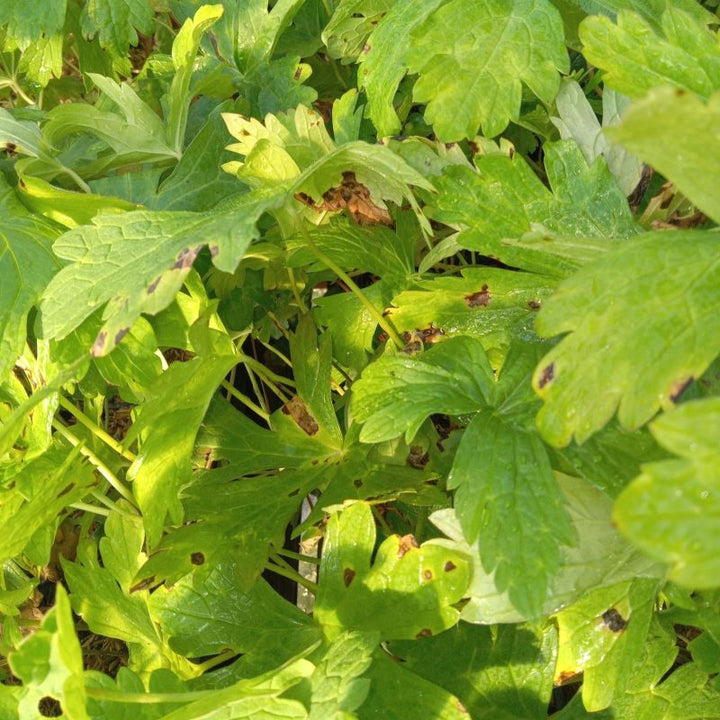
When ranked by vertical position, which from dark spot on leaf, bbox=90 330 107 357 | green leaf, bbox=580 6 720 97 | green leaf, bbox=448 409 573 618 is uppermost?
green leaf, bbox=580 6 720 97

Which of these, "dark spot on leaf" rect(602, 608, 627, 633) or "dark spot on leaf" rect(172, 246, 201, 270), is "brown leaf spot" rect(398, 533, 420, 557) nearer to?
"dark spot on leaf" rect(602, 608, 627, 633)

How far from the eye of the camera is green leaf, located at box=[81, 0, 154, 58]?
1.44m

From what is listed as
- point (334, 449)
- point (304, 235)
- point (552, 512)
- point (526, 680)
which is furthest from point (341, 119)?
point (526, 680)

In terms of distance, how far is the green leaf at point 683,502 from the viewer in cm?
50

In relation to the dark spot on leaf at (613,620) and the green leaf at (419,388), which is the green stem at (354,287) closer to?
the green leaf at (419,388)

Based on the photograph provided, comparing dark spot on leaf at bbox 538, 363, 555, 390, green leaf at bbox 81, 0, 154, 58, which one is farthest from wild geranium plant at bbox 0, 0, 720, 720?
green leaf at bbox 81, 0, 154, 58

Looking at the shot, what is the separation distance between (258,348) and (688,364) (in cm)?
90

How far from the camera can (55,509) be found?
1.08 m

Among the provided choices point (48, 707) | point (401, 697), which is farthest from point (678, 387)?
point (48, 707)

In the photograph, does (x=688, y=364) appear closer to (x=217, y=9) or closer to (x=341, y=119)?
(x=341, y=119)

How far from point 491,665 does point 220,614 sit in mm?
316

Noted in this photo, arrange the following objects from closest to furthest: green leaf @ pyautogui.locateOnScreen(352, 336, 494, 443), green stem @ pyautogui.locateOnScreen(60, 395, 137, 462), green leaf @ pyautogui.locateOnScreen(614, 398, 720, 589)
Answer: green leaf @ pyautogui.locateOnScreen(614, 398, 720, 589) < green leaf @ pyautogui.locateOnScreen(352, 336, 494, 443) < green stem @ pyautogui.locateOnScreen(60, 395, 137, 462)

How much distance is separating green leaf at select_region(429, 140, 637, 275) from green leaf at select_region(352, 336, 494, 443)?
11 cm

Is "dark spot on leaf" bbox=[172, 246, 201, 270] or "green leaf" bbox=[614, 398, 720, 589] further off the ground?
"green leaf" bbox=[614, 398, 720, 589]
